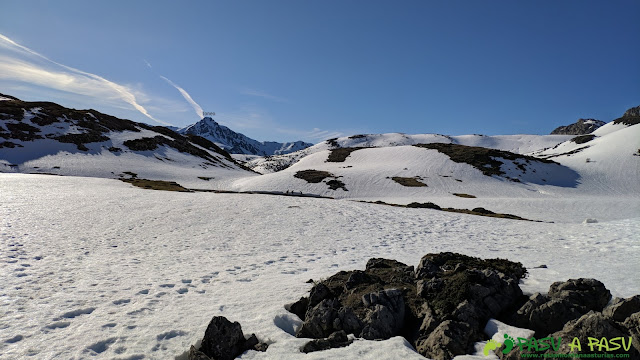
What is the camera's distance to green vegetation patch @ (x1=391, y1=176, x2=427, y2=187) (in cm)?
6612

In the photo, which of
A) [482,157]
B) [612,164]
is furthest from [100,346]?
[612,164]

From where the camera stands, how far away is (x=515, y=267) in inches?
398

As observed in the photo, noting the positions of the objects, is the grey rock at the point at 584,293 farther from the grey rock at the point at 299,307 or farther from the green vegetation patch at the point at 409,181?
the green vegetation patch at the point at 409,181

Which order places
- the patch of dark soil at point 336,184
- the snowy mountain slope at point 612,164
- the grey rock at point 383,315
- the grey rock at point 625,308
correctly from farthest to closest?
the snowy mountain slope at point 612,164
the patch of dark soil at point 336,184
the grey rock at point 383,315
the grey rock at point 625,308

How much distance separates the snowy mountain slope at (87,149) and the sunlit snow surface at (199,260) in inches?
1809

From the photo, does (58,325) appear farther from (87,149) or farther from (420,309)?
(87,149)

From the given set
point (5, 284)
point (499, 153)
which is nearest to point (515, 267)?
point (5, 284)

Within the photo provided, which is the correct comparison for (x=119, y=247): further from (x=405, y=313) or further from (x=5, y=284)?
(x=405, y=313)

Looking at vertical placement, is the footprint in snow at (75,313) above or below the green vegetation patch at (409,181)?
below

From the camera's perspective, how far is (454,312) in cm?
709

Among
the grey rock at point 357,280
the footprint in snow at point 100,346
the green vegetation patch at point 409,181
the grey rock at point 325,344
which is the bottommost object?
the footprint in snow at point 100,346

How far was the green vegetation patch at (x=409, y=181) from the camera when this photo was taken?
66125 millimetres

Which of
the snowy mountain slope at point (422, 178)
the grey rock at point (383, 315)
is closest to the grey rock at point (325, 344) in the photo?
the grey rock at point (383, 315)

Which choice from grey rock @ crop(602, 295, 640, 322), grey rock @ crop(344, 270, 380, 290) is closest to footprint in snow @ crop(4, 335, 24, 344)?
grey rock @ crop(344, 270, 380, 290)
